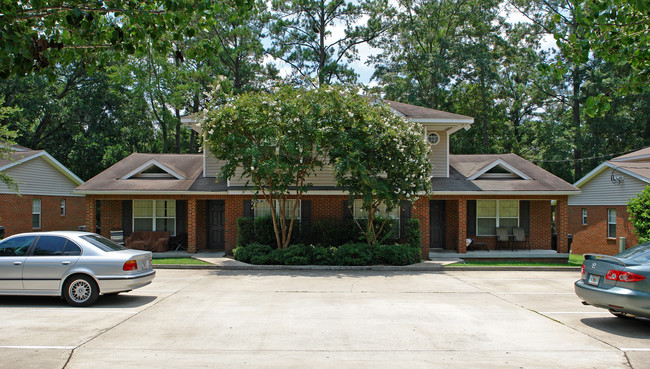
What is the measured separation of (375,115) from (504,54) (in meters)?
26.5

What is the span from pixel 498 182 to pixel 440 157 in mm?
2614

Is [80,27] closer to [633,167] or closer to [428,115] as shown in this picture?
[428,115]

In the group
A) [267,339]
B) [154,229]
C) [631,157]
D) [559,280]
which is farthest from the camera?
[631,157]

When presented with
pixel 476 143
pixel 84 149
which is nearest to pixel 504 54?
pixel 476 143

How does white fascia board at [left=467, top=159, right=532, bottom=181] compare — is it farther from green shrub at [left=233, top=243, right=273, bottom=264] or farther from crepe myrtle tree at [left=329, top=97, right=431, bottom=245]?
green shrub at [left=233, top=243, right=273, bottom=264]

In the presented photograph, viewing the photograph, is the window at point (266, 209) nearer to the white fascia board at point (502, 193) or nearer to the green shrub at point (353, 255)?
the green shrub at point (353, 255)

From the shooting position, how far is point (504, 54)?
3944cm

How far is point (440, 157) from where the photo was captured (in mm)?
21562

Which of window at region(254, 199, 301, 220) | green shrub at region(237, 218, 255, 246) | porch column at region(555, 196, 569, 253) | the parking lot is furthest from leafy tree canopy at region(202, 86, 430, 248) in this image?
porch column at region(555, 196, 569, 253)

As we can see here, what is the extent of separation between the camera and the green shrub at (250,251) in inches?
699

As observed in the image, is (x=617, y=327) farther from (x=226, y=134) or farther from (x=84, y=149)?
(x=84, y=149)

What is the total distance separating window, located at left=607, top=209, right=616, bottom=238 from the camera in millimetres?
24341

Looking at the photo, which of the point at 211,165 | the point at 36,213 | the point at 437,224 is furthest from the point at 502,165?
the point at 36,213

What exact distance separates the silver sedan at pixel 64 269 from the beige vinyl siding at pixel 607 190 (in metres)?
21.5
